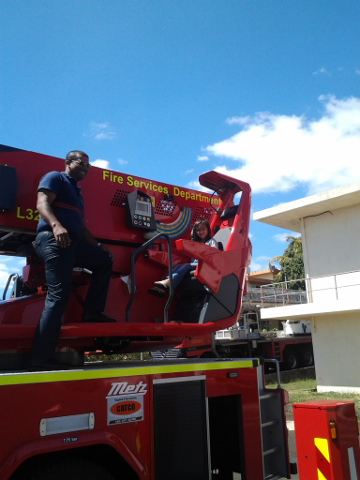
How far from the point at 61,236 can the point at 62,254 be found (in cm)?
21

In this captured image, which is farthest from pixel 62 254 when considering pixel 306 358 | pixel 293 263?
pixel 293 263

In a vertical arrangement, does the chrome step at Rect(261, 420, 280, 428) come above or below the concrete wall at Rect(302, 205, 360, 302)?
below

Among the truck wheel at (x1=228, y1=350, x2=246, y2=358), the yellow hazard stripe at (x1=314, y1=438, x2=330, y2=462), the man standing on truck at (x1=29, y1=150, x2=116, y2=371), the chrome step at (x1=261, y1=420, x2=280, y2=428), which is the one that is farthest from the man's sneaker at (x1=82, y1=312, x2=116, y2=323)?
the truck wheel at (x1=228, y1=350, x2=246, y2=358)

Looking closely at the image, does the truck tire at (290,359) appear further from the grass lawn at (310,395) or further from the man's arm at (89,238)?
the man's arm at (89,238)

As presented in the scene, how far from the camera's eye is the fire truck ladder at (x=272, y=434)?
4098 millimetres

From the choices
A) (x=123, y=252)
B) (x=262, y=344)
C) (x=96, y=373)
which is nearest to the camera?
(x=96, y=373)

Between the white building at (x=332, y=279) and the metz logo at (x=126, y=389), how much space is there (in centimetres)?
1249

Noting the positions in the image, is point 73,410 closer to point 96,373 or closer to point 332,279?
point 96,373

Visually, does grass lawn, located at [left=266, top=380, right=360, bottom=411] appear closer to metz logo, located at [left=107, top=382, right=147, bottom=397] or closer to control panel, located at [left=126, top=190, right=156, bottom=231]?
control panel, located at [left=126, top=190, right=156, bottom=231]

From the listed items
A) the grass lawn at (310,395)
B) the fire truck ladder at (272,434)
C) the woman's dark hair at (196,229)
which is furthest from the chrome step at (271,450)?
the grass lawn at (310,395)

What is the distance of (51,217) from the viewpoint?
3.54 m

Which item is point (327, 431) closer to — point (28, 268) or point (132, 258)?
point (132, 258)

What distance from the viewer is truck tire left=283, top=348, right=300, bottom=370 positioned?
23.8 m

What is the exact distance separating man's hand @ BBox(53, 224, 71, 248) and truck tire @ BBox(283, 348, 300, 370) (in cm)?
2209
